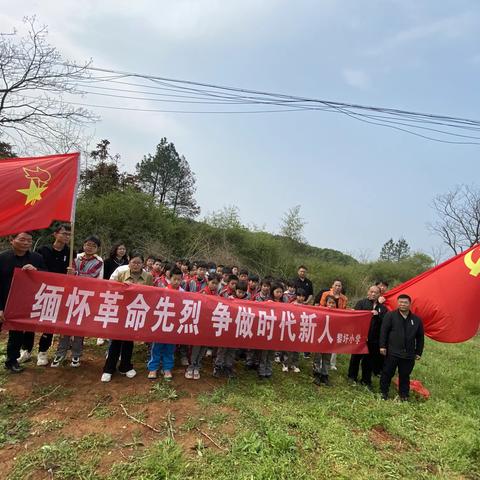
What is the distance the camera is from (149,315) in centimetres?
504

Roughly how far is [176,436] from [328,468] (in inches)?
64.7

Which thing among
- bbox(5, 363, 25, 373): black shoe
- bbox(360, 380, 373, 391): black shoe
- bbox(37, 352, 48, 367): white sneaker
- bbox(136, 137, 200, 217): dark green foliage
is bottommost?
bbox(5, 363, 25, 373): black shoe

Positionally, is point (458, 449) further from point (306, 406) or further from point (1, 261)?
point (1, 261)

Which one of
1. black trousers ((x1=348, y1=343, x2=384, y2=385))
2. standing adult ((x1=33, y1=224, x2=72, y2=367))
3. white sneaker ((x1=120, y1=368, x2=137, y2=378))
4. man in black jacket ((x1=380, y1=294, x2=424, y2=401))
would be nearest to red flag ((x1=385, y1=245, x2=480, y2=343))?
man in black jacket ((x1=380, y1=294, x2=424, y2=401))

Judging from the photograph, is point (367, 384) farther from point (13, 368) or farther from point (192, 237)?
point (192, 237)

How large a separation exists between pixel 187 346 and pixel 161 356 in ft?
2.30

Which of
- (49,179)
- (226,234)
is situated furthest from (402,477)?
(226,234)

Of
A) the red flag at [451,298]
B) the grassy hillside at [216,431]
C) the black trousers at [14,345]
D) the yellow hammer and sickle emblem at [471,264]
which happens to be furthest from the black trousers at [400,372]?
the black trousers at [14,345]

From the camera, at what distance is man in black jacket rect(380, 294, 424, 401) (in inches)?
A: 233

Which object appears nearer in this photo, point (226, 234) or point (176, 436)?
point (176, 436)

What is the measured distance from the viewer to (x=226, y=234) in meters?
20.2

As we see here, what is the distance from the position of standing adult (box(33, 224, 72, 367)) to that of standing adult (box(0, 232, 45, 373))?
0.97 ft

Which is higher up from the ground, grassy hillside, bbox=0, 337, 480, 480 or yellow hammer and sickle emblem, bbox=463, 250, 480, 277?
yellow hammer and sickle emblem, bbox=463, 250, 480, 277

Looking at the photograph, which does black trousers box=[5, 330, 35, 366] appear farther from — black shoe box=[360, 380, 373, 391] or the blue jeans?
black shoe box=[360, 380, 373, 391]
